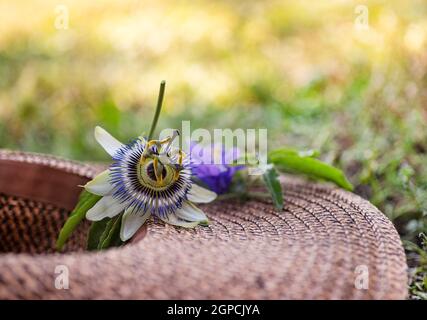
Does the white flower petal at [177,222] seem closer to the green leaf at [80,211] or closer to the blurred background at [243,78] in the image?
the green leaf at [80,211]

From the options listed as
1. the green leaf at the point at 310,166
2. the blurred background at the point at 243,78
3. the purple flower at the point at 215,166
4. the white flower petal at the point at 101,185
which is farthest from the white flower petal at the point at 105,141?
the blurred background at the point at 243,78

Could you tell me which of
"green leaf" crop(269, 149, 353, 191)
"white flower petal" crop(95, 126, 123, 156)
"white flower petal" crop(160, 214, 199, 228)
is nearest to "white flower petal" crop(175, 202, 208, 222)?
"white flower petal" crop(160, 214, 199, 228)

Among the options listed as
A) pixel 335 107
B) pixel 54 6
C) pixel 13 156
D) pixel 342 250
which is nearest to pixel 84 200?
pixel 13 156

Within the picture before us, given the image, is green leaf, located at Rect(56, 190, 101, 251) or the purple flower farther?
the purple flower

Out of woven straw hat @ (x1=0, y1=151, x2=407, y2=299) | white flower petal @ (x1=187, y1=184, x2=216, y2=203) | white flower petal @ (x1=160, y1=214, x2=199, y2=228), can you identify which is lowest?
woven straw hat @ (x1=0, y1=151, x2=407, y2=299)

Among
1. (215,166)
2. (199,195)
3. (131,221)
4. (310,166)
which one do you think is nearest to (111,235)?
(131,221)

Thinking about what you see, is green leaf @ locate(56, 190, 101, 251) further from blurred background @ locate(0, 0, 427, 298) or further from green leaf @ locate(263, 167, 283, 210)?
blurred background @ locate(0, 0, 427, 298)
